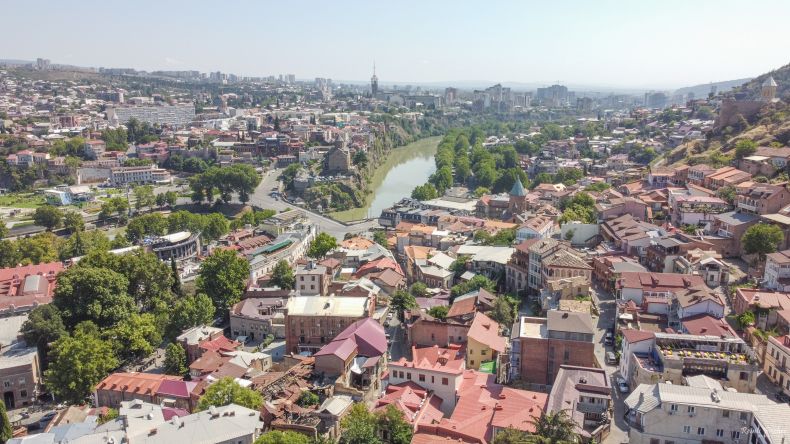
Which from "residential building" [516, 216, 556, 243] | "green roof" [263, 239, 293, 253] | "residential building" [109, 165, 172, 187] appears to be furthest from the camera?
"residential building" [109, 165, 172, 187]

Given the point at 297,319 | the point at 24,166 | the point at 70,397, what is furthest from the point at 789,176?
the point at 24,166

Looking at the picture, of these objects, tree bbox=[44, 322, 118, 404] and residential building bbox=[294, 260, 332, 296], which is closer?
tree bbox=[44, 322, 118, 404]

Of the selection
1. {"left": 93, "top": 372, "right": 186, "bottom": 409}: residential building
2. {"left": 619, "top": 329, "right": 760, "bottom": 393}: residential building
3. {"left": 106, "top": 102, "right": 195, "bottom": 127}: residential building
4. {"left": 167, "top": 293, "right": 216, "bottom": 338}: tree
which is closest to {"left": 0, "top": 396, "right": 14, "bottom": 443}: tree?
{"left": 93, "top": 372, "right": 186, "bottom": 409}: residential building

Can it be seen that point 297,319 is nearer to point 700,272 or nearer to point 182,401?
point 182,401

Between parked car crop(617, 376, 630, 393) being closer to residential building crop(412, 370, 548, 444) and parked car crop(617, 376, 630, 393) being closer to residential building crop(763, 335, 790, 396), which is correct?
residential building crop(412, 370, 548, 444)

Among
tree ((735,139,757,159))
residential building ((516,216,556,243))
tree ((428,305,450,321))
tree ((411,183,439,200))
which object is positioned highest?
tree ((735,139,757,159))

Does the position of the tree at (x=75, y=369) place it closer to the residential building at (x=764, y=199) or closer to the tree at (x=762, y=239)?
the tree at (x=762, y=239)
